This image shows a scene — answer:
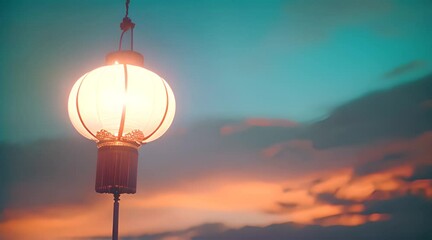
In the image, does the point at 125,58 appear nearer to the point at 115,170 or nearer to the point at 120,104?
the point at 120,104

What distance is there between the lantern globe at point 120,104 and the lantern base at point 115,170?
0.06 meters

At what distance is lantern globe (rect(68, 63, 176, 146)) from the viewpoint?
70.6 inches

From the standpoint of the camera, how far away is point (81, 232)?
420 cm

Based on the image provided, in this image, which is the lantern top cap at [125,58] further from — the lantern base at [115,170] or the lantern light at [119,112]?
the lantern base at [115,170]

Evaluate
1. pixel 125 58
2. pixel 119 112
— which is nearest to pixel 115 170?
pixel 119 112

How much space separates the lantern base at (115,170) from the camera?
6.34ft

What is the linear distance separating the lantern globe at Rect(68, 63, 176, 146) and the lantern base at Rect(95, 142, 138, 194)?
0.18ft

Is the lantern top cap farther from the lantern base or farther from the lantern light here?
the lantern base

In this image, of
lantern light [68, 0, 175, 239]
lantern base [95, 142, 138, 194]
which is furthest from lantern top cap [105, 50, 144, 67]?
lantern base [95, 142, 138, 194]

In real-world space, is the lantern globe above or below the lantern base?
above

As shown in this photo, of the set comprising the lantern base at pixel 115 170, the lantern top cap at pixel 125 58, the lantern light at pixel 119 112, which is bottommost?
the lantern base at pixel 115 170

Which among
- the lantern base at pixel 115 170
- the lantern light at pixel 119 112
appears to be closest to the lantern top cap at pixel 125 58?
the lantern light at pixel 119 112

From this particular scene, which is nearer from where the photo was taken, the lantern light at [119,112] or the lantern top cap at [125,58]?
the lantern light at [119,112]

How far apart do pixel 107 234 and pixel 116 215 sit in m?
2.52
